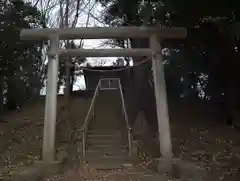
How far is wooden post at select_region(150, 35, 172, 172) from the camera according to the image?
1002cm

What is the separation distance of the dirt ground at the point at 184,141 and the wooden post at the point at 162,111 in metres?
0.91

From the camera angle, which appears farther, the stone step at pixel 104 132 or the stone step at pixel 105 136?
the stone step at pixel 104 132

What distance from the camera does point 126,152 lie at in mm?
11664

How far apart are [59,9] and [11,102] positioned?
5461mm

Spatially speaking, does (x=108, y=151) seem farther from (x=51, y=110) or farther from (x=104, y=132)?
(x=51, y=110)

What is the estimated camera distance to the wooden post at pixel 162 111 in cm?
1002

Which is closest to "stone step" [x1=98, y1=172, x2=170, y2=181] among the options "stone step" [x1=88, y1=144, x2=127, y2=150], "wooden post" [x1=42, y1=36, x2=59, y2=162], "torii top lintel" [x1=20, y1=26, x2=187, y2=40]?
"wooden post" [x1=42, y1=36, x2=59, y2=162]

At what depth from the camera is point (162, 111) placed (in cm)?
1046

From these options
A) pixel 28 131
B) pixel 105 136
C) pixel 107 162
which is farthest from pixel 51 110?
pixel 28 131

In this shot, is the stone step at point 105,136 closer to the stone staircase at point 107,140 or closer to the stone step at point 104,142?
the stone staircase at point 107,140

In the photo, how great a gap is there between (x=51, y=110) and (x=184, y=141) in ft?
16.1

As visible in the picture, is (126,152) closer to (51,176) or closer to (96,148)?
(96,148)

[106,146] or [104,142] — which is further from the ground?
[104,142]

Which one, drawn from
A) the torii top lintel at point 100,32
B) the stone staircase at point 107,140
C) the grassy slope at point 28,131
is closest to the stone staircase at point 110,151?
the stone staircase at point 107,140
